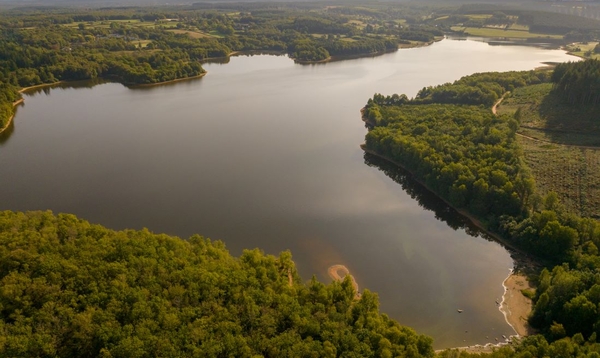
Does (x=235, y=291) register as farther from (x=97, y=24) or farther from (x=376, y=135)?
(x=97, y=24)

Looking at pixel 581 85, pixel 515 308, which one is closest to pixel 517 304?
pixel 515 308

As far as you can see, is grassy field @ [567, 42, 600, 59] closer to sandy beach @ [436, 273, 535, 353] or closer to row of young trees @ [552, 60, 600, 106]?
row of young trees @ [552, 60, 600, 106]

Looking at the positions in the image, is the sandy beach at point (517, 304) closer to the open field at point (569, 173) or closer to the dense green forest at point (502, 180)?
the dense green forest at point (502, 180)

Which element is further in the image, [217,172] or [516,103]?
[516,103]

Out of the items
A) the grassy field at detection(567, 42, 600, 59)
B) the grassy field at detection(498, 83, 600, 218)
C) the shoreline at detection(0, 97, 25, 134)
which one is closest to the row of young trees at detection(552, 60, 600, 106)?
the grassy field at detection(498, 83, 600, 218)

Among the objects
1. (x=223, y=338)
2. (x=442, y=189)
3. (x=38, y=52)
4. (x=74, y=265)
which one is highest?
(x=38, y=52)

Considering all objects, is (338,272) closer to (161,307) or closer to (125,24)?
(161,307)

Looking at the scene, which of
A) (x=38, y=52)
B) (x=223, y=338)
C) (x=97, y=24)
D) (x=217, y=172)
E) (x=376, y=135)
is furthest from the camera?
(x=97, y=24)

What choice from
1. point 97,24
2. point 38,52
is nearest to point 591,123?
point 38,52
